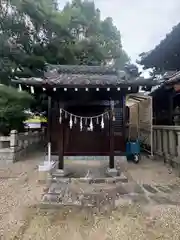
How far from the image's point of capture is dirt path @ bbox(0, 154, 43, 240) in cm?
334

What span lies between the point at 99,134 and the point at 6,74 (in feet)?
17.4

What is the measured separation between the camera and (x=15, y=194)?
187 inches

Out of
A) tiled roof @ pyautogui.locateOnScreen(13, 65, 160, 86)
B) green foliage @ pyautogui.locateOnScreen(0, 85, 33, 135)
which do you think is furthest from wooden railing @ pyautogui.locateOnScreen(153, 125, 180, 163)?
green foliage @ pyautogui.locateOnScreen(0, 85, 33, 135)

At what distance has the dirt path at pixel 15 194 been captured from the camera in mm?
3342

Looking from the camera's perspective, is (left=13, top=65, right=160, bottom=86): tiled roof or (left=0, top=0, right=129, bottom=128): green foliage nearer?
(left=13, top=65, right=160, bottom=86): tiled roof

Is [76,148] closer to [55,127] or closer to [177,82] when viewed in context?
[55,127]

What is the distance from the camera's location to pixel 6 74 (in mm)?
9719

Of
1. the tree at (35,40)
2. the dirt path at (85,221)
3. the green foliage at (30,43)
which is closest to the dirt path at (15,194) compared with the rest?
the dirt path at (85,221)

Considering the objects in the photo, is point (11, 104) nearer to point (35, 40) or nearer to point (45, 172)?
point (45, 172)

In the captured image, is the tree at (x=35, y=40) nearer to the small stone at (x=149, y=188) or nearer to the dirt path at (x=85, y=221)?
Answer: the dirt path at (x=85, y=221)

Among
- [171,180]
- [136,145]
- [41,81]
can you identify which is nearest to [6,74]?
[41,81]

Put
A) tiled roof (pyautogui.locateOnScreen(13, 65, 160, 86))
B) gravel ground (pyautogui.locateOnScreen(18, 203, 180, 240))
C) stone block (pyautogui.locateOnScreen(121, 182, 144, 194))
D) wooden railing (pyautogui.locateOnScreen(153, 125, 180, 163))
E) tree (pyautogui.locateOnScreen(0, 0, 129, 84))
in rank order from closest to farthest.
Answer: gravel ground (pyautogui.locateOnScreen(18, 203, 180, 240)) < stone block (pyautogui.locateOnScreen(121, 182, 144, 194)) < tiled roof (pyautogui.locateOnScreen(13, 65, 160, 86)) < wooden railing (pyautogui.locateOnScreen(153, 125, 180, 163)) < tree (pyautogui.locateOnScreen(0, 0, 129, 84))

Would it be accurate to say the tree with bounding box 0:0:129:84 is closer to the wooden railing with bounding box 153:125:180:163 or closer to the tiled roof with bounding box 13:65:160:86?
the tiled roof with bounding box 13:65:160:86

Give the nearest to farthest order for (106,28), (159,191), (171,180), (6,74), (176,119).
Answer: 1. (159,191)
2. (171,180)
3. (176,119)
4. (6,74)
5. (106,28)
